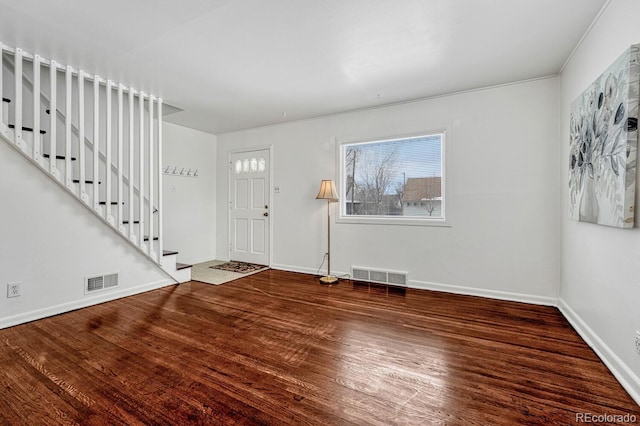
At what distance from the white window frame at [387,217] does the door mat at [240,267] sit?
1697mm

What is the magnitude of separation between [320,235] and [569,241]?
9.96ft

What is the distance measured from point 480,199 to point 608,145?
159 centimetres

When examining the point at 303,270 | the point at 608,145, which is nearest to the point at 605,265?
the point at 608,145

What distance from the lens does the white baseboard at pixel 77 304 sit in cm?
266

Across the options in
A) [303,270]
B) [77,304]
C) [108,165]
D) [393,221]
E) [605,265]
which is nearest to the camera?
[605,265]

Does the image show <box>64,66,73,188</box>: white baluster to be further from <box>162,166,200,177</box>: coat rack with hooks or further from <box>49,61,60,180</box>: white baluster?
<box>162,166,200,177</box>: coat rack with hooks

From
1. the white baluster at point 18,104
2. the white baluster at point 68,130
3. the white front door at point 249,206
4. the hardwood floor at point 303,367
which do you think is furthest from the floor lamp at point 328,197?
the white baluster at point 18,104

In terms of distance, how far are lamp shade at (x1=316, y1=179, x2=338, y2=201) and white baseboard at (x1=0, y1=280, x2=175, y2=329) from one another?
248 cm

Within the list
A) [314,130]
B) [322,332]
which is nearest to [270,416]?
[322,332]

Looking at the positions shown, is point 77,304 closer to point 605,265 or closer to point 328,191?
point 328,191

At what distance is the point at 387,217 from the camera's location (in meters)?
4.14

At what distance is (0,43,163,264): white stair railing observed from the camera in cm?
276

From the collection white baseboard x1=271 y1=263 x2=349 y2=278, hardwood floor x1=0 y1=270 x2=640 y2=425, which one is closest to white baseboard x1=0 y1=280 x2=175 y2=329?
hardwood floor x1=0 y1=270 x2=640 y2=425

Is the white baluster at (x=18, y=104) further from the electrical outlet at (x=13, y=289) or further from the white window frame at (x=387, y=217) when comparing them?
the white window frame at (x=387, y=217)
